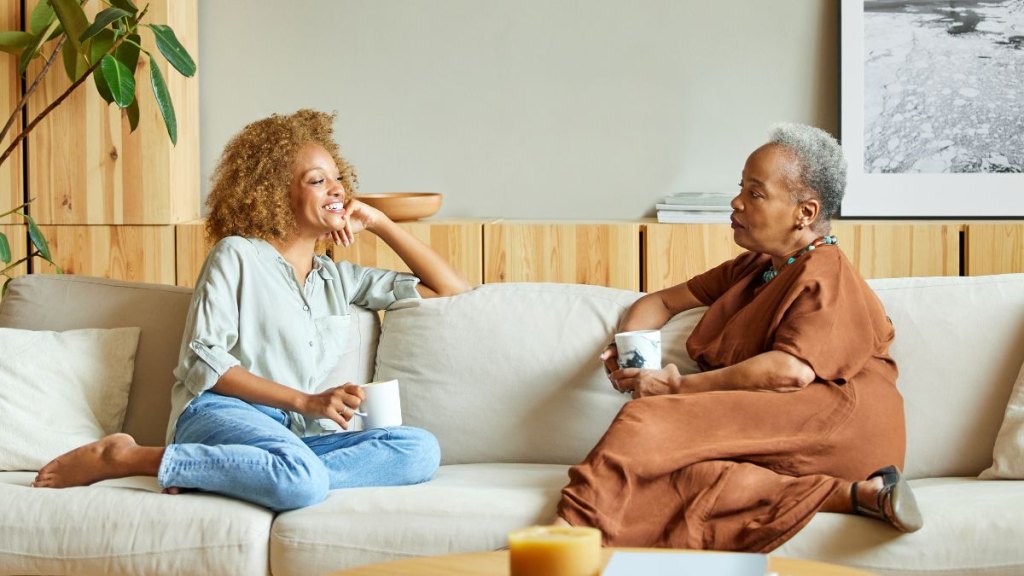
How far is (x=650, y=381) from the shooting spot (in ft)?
7.82

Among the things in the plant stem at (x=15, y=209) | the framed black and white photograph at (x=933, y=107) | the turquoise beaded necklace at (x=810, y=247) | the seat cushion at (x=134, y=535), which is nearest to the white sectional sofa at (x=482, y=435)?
the seat cushion at (x=134, y=535)

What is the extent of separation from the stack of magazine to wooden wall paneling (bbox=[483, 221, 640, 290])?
0.45ft

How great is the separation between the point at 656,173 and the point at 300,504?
6.36 feet

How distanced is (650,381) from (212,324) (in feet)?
3.03

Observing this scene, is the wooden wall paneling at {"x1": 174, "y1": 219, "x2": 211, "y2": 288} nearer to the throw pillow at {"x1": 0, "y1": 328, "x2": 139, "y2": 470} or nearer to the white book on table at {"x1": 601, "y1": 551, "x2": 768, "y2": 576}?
the throw pillow at {"x1": 0, "y1": 328, "x2": 139, "y2": 470}

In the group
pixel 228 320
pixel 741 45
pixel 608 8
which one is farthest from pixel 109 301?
pixel 741 45

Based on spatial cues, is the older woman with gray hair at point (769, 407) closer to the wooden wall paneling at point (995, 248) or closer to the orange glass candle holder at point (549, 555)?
the orange glass candle holder at point (549, 555)

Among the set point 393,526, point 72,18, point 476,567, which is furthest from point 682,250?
point 476,567

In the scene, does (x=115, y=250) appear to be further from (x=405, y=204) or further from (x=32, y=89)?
(x=405, y=204)

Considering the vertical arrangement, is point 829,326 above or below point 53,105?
below

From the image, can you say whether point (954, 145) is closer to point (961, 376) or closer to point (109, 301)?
point (961, 376)

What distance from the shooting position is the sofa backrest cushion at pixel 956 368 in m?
2.47

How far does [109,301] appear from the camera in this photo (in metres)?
2.77

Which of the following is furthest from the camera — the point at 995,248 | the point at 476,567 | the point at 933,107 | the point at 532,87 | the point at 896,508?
the point at 532,87
